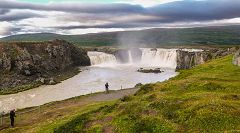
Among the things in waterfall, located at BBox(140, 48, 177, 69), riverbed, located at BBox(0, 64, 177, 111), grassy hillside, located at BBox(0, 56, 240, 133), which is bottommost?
riverbed, located at BBox(0, 64, 177, 111)

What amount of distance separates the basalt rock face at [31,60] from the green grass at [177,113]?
74.8 m

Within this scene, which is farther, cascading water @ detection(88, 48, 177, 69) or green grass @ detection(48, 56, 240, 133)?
cascading water @ detection(88, 48, 177, 69)

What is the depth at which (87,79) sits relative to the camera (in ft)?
389

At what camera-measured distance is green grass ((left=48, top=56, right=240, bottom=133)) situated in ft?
96.1

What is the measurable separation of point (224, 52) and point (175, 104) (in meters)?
75.7

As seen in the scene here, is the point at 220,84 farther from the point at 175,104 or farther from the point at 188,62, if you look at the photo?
the point at 188,62

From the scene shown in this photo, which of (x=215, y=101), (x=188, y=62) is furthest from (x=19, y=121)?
(x=188, y=62)

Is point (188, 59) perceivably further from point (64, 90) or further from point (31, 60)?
point (31, 60)

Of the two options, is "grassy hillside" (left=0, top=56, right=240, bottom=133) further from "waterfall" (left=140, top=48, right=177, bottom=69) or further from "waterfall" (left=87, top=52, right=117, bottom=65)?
"waterfall" (left=87, top=52, right=117, bottom=65)

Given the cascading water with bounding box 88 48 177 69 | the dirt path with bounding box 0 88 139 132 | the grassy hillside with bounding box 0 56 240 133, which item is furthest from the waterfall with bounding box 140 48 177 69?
the grassy hillside with bounding box 0 56 240 133

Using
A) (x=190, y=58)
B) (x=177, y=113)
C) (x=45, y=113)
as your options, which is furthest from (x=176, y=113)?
(x=190, y=58)

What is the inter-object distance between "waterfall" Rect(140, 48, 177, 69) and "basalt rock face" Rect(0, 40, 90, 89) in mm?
34560

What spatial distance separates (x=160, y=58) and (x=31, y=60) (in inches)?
2400

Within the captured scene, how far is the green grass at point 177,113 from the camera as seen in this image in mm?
29281
